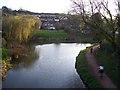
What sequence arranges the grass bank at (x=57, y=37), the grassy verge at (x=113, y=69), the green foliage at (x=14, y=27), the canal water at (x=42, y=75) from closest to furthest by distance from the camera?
1. the grassy verge at (x=113, y=69)
2. the canal water at (x=42, y=75)
3. the green foliage at (x=14, y=27)
4. the grass bank at (x=57, y=37)

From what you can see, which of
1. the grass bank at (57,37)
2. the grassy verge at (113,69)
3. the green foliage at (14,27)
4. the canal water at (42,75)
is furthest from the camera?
the grass bank at (57,37)

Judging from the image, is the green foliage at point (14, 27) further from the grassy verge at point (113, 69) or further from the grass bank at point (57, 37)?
the grassy verge at point (113, 69)

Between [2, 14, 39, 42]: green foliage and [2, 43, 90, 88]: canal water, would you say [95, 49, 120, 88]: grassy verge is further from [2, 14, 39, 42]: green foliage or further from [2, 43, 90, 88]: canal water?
[2, 14, 39, 42]: green foliage

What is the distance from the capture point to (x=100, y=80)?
65.4ft

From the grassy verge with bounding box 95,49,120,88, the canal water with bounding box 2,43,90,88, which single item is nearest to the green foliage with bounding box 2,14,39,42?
the canal water with bounding box 2,43,90,88

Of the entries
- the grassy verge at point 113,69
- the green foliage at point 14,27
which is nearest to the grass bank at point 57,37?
the green foliage at point 14,27

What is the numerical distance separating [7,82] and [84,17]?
402 inches

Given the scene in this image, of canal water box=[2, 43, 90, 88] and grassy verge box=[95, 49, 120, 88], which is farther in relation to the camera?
canal water box=[2, 43, 90, 88]

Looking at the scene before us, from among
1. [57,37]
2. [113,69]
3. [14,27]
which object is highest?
[14,27]

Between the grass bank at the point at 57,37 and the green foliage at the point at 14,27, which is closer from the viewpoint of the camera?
the green foliage at the point at 14,27

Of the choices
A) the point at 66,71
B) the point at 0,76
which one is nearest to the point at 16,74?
the point at 0,76

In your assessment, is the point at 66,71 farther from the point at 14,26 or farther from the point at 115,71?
the point at 14,26

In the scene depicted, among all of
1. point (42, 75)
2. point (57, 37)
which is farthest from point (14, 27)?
point (57, 37)

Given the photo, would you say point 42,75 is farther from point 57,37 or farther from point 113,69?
point 57,37
